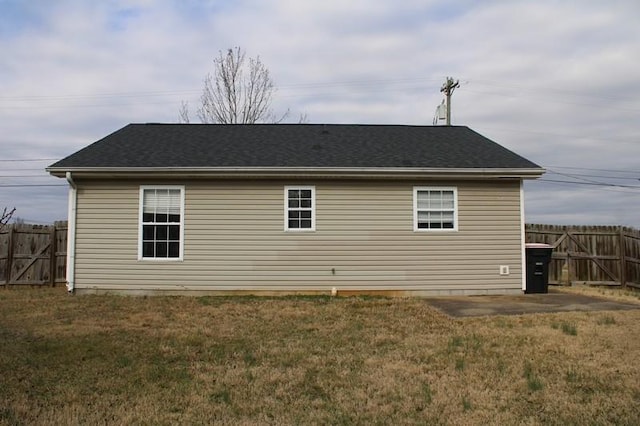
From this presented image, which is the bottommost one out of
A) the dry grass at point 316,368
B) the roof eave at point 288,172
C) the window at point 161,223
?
the dry grass at point 316,368

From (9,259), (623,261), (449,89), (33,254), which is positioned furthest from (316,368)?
(449,89)

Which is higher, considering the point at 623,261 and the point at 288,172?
the point at 288,172

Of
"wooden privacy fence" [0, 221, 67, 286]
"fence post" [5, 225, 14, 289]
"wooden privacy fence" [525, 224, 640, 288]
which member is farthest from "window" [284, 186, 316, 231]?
"fence post" [5, 225, 14, 289]

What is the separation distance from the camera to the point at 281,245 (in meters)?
12.6

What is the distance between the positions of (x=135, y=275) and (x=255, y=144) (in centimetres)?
435

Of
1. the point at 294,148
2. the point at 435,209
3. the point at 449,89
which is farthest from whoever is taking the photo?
the point at 449,89

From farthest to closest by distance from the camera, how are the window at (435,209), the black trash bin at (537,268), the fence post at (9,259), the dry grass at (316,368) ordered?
the fence post at (9,259) < the black trash bin at (537,268) < the window at (435,209) < the dry grass at (316,368)

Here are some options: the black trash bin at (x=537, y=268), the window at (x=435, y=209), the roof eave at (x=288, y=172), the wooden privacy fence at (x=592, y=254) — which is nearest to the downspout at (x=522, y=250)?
the black trash bin at (x=537, y=268)

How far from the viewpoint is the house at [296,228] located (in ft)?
41.2

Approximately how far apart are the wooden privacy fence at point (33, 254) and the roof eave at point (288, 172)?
3.18 m

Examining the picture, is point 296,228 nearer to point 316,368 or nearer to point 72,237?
point 72,237

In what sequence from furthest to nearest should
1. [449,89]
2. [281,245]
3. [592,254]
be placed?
1. [449,89]
2. [592,254]
3. [281,245]

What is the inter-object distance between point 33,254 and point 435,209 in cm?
1071

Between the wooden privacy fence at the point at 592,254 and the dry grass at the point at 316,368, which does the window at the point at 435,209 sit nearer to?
the dry grass at the point at 316,368
